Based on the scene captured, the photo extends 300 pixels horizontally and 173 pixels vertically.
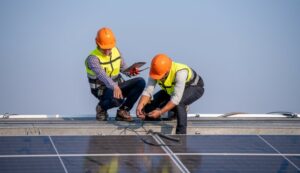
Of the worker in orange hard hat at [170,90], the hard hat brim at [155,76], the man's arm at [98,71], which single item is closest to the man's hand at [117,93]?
the man's arm at [98,71]

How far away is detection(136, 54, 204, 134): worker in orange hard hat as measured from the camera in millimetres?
13664

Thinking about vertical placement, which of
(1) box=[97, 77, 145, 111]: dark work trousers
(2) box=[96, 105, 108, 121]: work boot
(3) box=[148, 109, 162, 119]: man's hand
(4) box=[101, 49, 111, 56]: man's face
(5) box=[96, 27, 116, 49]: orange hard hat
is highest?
(5) box=[96, 27, 116, 49]: orange hard hat

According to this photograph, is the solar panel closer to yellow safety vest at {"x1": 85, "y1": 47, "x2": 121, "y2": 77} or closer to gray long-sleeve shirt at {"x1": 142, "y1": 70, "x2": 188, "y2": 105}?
gray long-sleeve shirt at {"x1": 142, "y1": 70, "x2": 188, "y2": 105}

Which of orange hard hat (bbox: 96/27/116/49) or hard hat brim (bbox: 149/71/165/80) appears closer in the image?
hard hat brim (bbox: 149/71/165/80)

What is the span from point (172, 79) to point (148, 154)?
2738mm

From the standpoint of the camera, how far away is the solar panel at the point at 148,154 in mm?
11086

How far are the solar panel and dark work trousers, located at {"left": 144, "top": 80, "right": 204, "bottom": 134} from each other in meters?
0.67

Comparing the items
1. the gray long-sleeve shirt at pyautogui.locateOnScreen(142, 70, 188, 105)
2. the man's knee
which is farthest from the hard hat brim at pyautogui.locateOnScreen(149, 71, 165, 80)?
the man's knee

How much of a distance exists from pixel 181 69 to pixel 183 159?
2814 millimetres

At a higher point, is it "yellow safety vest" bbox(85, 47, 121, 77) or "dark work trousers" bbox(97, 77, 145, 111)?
"yellow safety vest" bbox(85, 47, 121, 77)

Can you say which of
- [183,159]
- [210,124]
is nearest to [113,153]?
[183,159]

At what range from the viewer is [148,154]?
38.7ft

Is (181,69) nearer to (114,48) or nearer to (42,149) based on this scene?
(114,48)

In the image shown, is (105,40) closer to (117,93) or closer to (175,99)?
(117,93)
